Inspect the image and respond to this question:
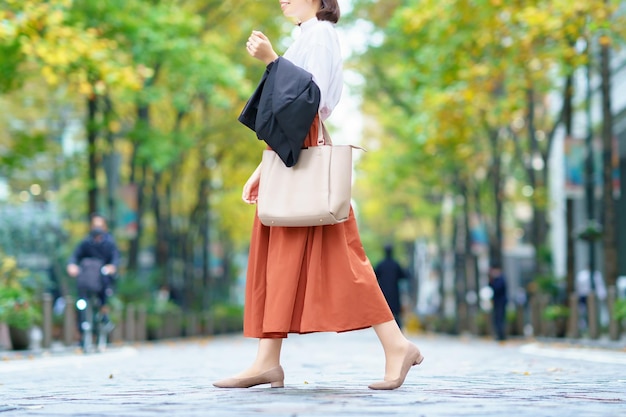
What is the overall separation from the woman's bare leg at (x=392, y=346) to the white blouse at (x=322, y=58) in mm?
1169

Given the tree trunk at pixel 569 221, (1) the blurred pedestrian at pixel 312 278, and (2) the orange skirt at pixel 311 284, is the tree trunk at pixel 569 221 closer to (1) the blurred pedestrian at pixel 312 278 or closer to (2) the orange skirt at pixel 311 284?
(1) the blurred pedestrian at pixel 312 278

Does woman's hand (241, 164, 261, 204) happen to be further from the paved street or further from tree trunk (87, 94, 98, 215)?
tree trunk (87, 94, 98, 215)

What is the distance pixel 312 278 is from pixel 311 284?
3cm

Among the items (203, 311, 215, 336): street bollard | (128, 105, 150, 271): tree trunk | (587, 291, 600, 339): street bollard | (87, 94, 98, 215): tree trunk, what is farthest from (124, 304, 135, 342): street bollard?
(203, 311, 215, 336): street bollard

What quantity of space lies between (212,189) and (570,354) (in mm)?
22396

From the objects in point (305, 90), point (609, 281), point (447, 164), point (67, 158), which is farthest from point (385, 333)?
point (447, 164)

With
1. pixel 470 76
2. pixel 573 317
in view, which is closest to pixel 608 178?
pixel 573 317

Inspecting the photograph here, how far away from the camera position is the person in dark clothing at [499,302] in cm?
2522

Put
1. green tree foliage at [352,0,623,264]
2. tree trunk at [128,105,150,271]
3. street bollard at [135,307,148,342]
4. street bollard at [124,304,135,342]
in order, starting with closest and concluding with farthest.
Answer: green tree foliage at [352,0,623,264] < street bollard at [124,304,135,342] < street bollard at [135,307,148,342] < tree trunk at [128,105,150,271]

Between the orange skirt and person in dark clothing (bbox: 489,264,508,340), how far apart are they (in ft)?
63.2

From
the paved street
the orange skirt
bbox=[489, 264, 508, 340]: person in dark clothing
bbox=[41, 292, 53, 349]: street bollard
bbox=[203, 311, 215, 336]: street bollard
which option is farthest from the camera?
bbox=[203, 311, 215, 336]: street bollard

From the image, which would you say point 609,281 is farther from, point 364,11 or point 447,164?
point 364,11

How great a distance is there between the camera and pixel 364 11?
32188 millimetres

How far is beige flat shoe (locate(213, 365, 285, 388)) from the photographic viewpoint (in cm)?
640
